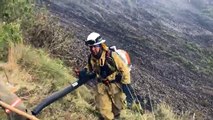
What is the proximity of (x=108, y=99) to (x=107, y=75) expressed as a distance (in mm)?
558

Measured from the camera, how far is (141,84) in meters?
12.8

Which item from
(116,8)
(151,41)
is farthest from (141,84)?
(116,8)

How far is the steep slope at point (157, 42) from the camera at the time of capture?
1296cm

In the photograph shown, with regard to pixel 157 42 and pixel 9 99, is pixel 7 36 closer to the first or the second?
pixel 9 99

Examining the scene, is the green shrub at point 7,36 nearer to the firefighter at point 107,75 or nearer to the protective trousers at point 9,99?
the firefighter at point 107,75

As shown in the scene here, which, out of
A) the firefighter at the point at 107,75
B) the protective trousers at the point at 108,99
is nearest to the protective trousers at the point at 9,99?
the firefighter at the point at 107,75

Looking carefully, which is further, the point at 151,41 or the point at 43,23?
the point at 151,41

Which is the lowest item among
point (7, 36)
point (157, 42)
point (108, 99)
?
point (157, 42)

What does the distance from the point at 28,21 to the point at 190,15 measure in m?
12.4

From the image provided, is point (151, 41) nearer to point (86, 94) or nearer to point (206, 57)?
point (206, 57)

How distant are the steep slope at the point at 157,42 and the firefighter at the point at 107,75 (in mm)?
3099

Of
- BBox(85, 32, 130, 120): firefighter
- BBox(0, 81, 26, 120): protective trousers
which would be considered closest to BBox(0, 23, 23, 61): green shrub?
BBox(85, 32, 130, 120): firefighter

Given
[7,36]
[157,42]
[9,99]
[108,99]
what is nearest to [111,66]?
[108,99]

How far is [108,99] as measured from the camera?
9.05 m
